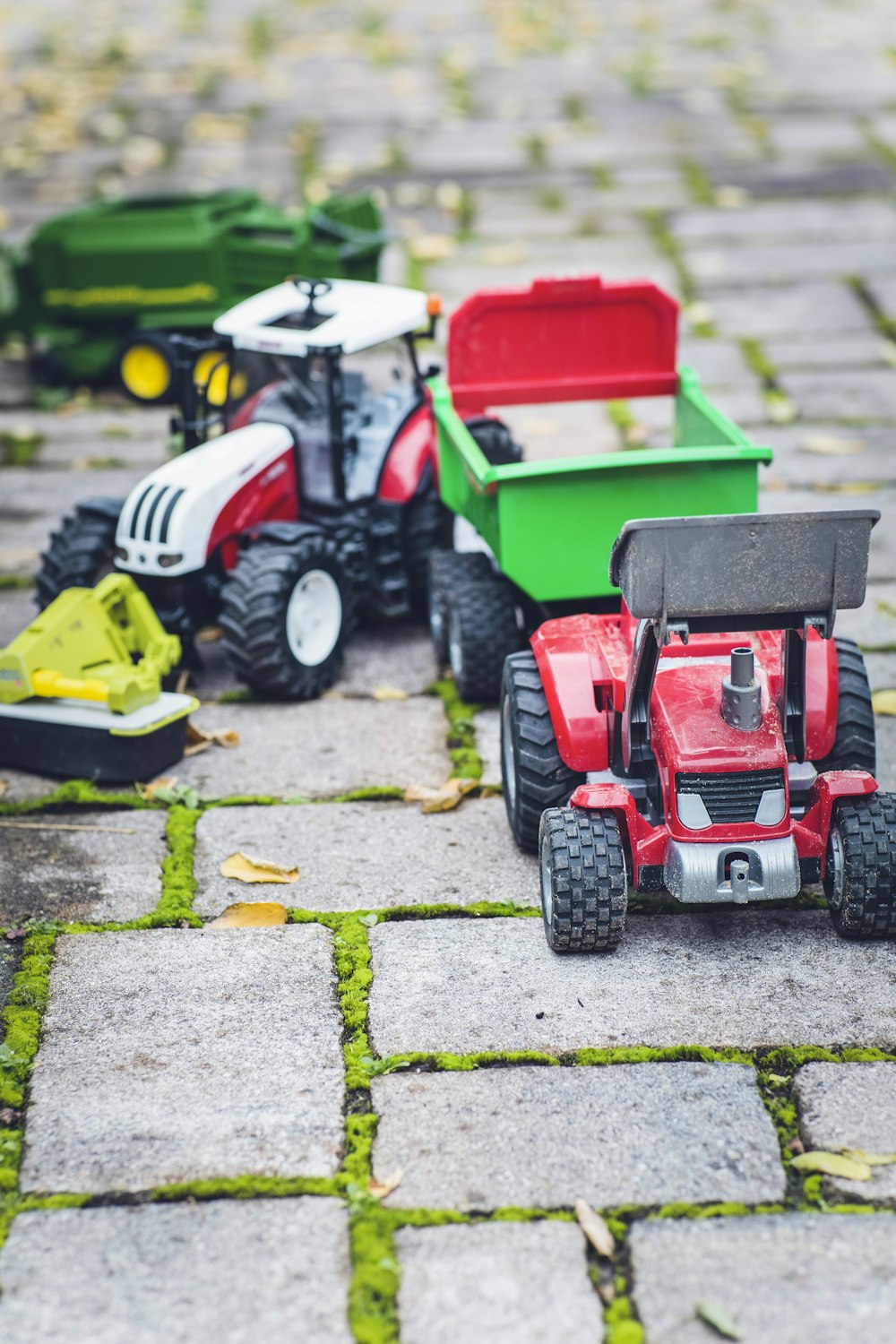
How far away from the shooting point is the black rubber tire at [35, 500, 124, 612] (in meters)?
5.99

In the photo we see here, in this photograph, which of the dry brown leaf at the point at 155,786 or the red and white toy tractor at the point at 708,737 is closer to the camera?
the red and white toy tractor at the point at 708,737

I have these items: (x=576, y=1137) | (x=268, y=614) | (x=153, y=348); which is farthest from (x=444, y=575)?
(x=153, y=348)

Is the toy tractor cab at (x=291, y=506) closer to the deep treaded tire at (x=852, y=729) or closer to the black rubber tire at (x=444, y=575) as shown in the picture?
the black rubber tire at (x=444, y=575)

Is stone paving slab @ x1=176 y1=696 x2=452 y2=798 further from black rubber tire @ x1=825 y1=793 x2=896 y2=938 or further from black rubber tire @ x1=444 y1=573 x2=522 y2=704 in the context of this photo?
black rubber tire @ x1=825 y1=793 x2=896 y2=938

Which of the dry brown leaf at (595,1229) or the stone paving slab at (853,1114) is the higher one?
the dry brown leaf at (595,1229)

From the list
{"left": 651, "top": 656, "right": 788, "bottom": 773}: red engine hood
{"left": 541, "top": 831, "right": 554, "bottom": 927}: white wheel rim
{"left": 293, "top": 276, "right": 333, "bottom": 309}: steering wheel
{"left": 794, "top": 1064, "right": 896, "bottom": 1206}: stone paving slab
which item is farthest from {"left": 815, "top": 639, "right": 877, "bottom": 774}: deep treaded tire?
{"left": 293, "top": 276, "right": 333, "bottom": 309}: steering wheel

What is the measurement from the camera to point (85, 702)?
5477 millimetres

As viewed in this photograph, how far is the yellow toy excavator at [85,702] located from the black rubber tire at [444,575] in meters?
1.03

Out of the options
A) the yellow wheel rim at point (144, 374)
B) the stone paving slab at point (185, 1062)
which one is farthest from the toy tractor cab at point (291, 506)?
the yellow wheel rim at point (144, 374)

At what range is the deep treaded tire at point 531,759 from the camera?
4746 mm

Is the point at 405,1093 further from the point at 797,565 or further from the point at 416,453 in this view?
the point at 416,453

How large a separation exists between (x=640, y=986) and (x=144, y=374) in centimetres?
565

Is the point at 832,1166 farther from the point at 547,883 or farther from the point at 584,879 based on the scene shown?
the point at 547,883

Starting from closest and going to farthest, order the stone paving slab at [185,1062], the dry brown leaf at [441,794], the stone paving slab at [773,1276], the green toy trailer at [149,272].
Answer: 1. the stone paving slab at [773,1276]
2. the stone paving slab at [185,1062]
3. the dry brown leaf at [441,794]
4. the green toy trailer at [149,272]
